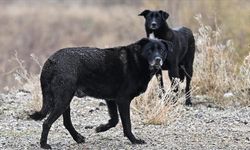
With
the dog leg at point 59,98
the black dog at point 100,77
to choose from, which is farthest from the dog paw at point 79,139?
the dog leg at point 59,98

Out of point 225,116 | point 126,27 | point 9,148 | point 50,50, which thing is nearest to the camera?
point 9,148

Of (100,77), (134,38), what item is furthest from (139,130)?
(134,38)

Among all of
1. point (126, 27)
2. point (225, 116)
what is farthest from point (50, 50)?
point (225, 116)

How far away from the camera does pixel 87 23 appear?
122 ft

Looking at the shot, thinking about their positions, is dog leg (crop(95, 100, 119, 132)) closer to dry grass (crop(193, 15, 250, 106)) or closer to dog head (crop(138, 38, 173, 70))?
dog head (crop(138, 38, 173, 70))

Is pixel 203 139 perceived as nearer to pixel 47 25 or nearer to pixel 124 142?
pixel 124 142

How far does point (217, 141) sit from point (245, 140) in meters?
0.43

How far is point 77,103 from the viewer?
13789 mm

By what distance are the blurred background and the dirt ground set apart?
7.12 metres

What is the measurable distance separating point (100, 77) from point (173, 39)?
157 inches

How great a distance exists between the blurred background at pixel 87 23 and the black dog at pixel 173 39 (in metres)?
5.75

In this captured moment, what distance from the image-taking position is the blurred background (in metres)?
23.3

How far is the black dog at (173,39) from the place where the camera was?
1360cm

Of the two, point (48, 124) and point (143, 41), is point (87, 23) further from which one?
point (48, 124)
